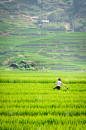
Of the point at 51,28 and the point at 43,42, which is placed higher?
the point at 51,28

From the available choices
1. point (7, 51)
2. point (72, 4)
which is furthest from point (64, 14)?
point (7, 51)

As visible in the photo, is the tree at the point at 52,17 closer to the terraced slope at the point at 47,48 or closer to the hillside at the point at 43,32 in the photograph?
the hillside at the point at 43,32

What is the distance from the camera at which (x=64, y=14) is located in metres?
50.8

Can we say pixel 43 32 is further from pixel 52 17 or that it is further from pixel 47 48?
pixel 47 48

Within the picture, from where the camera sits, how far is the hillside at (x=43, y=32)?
128 feet

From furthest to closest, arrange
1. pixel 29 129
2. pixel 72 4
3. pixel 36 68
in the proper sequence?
1. pixel 72 4
2. pixel 36 68
3. pixel 29 129

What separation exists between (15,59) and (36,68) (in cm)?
1691

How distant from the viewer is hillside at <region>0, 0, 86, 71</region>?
38906 millimetres

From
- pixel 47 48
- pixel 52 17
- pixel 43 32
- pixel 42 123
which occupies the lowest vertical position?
pixel 42 123

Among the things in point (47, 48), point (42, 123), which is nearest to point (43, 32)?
point (47, 48)

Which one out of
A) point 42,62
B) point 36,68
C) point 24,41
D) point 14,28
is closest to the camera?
point 36,68

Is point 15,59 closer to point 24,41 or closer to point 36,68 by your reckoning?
point 24,41

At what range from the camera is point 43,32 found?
46.9 metres

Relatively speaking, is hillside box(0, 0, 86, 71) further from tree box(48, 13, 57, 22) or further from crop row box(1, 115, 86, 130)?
crop row box(1, 115, 86, 130)
